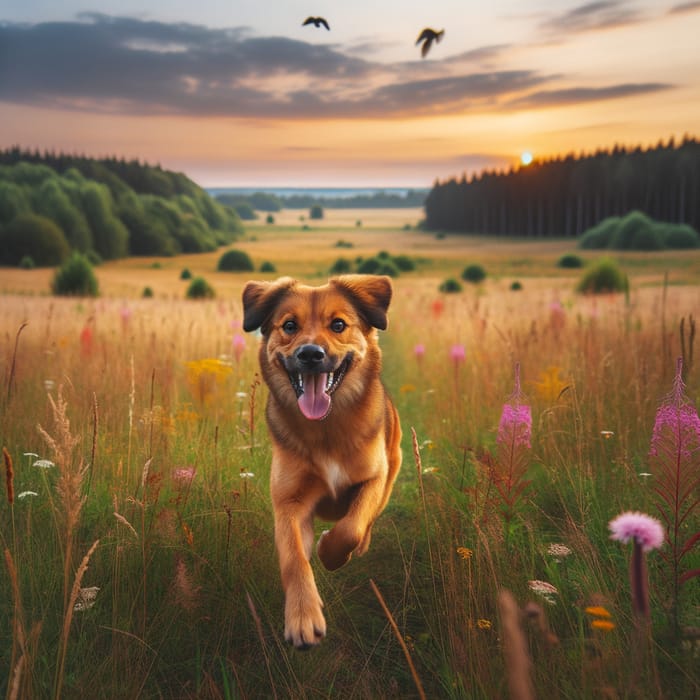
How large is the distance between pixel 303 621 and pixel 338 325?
1.77 meters

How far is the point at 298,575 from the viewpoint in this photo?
127 inches

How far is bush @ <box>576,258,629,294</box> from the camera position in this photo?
84.3 ft

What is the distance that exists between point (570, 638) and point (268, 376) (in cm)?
226

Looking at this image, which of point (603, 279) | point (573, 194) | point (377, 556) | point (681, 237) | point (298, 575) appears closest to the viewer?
point (298, 575)

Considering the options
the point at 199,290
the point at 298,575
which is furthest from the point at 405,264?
the point at 298,575

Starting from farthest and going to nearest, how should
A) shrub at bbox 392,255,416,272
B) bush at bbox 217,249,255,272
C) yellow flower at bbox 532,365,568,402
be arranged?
bush at bbox 217,249,255,272
shrub at bbox 392,255,416,272
yellow flower at bbox 532,365,568,402

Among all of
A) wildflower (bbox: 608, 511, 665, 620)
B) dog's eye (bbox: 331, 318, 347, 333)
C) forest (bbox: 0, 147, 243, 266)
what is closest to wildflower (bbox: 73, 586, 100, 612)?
dog's eye (bbox: 331, 318, 347, 333)

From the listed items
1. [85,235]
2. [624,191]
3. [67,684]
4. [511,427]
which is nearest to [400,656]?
[511,427]

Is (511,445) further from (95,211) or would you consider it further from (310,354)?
(95,211)

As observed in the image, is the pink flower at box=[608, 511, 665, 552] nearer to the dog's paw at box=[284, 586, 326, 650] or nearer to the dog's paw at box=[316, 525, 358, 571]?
the dog's paw at box=[284, 586, 326, 650]

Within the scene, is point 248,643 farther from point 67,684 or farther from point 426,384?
point 426,384

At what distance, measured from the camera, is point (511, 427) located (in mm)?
3824

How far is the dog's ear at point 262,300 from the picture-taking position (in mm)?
4301

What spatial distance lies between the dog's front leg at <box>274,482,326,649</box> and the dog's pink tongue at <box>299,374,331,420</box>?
1.85ft
